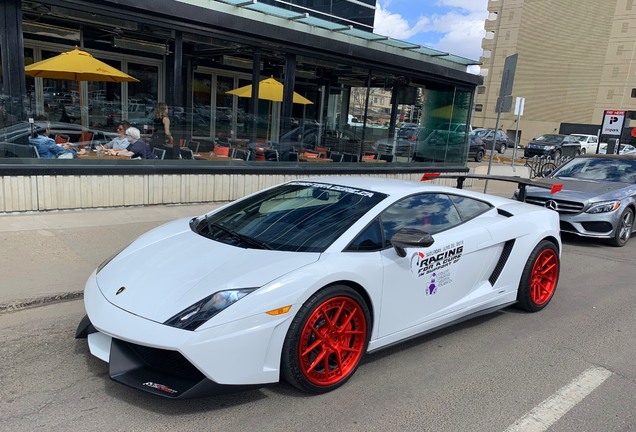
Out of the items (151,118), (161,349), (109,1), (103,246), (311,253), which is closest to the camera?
(161,349)

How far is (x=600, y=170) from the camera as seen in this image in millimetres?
9203

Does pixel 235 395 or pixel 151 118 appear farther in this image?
pixel 151 118

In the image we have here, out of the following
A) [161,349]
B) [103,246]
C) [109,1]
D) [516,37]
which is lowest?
[103,246]

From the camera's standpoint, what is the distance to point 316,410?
2.96 meters

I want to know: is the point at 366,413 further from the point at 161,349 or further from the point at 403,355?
the point at 161,349

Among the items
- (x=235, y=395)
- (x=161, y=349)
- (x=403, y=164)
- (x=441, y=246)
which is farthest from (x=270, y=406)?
(x=403, y=164)

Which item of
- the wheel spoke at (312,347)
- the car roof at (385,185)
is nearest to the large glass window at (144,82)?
the car roof at (385,185)

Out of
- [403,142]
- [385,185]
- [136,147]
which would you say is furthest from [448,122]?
[385,185]

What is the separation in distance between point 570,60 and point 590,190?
5924 cm

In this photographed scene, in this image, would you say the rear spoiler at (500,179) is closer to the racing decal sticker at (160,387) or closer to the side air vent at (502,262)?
the side air vent at (502,262)

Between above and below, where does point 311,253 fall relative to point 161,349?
above

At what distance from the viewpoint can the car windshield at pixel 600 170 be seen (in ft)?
29.1

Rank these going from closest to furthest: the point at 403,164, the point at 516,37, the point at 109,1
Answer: the point at 109,1, the point at 403,164, the point at 516,37

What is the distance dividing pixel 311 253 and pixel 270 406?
3.24ft
